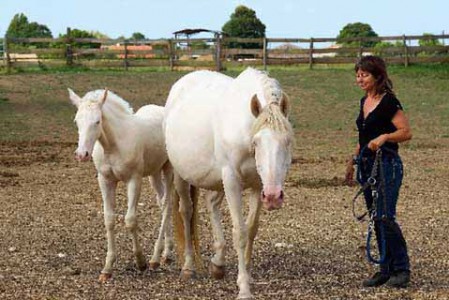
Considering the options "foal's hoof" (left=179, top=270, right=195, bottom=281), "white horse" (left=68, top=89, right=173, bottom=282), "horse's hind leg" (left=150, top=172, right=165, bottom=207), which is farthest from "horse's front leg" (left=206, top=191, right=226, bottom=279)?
"horse's hind leg" (left=150, top=172, right=165, bottom=207)

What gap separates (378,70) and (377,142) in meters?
0.57

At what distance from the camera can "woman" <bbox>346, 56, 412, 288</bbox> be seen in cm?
745

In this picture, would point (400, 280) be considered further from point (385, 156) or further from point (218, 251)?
point (218, 251)

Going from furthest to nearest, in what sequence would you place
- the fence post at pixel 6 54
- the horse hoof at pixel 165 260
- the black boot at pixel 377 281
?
the fence post at pixel 6 54, the horse hoof at pixel 165 260, the black boot at pixel 377 281

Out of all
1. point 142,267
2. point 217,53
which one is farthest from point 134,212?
point 217,53

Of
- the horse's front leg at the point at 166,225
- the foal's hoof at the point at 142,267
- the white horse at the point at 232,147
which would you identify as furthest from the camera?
the horse's front leg at the point at 166,225

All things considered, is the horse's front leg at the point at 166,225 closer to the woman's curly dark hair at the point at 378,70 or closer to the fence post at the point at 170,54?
the woman's curly dark hair at the point at 378,70

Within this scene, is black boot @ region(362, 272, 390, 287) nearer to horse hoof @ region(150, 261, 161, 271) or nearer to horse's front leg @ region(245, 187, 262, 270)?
horse's front leg @ region(245, 187, 262, 270)

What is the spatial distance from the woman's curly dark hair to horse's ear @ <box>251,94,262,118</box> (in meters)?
1.05

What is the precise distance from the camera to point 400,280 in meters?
7.49

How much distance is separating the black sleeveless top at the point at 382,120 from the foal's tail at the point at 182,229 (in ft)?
6.59

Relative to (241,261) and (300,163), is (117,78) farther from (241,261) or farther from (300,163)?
(241,261)

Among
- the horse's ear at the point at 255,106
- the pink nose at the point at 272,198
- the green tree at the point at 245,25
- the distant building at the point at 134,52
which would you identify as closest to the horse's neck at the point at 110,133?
the horse's ear at the point at 255,106

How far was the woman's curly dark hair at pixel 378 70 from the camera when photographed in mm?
7488
